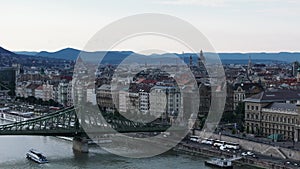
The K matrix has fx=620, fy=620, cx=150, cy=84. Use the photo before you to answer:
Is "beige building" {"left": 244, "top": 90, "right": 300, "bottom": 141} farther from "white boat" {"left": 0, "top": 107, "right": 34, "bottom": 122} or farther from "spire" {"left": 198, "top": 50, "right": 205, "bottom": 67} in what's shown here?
"spire" {"left": 198, "top": 50, "right": 205, "bottom": 67}

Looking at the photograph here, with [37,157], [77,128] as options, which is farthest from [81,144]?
[37,157]

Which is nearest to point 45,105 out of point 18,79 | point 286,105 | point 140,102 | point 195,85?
point 140,102

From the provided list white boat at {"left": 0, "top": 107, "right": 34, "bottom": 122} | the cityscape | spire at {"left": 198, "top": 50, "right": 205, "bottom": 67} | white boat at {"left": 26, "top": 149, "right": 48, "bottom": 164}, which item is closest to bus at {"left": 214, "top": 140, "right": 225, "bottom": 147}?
the cityscape

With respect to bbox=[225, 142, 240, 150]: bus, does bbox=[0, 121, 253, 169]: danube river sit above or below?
below

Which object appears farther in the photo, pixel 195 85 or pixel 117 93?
pixel 117 93

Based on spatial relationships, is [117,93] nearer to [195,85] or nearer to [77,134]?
[195,85]

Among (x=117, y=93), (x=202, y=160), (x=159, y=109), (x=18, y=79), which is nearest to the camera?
(x=202, y=160)

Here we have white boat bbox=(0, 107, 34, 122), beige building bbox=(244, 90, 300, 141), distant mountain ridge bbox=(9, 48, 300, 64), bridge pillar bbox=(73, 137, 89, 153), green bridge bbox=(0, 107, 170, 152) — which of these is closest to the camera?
green bridge bbox=(0, 107, 170, 152)
